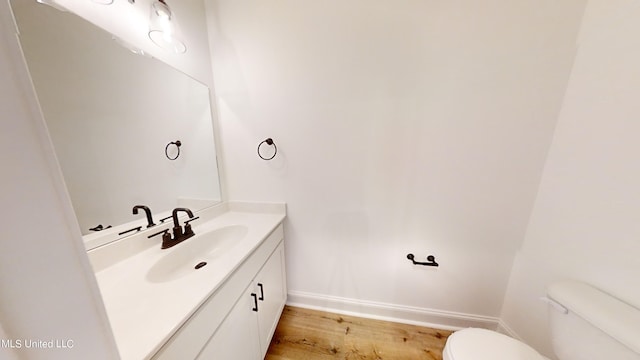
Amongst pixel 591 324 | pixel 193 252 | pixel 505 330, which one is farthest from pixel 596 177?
pixel 193 252

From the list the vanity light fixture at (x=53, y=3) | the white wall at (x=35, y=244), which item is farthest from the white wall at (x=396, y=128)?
the white wall at (x=35, y=244)

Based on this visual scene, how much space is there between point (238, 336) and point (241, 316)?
84 mm

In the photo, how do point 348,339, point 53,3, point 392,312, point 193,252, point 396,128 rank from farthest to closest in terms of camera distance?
point 392,312 → point 348,339 → point 396,128 → point 193,252 → point 53,3

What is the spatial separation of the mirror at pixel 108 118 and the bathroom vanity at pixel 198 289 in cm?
17

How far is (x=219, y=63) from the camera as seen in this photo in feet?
4.57

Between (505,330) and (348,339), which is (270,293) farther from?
(505,330)

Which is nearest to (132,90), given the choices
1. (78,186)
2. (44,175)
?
(78,186)

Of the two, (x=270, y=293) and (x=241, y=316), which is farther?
(x=270, y=293)

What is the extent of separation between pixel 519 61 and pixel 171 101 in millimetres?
2029

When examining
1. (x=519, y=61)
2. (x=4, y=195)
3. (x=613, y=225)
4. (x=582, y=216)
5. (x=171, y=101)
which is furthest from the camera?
(x=171, y=101)

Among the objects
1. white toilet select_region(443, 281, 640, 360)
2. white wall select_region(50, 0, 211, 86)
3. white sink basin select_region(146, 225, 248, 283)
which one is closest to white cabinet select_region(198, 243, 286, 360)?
white sink basin select_region(146, 225, 248, 283)

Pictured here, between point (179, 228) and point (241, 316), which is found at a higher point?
point (179, 228)

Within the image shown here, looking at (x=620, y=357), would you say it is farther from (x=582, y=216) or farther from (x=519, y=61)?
(x=519, y=61)

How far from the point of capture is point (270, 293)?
49.8 inches
